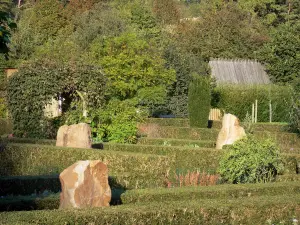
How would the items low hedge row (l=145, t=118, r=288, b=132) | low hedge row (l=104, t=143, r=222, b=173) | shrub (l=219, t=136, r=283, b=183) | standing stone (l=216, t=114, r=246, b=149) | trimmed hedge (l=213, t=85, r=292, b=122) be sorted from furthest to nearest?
trimmed hedge (l=213, t=85, r=292, b=122) < low hedge row (l=145, t=118, r=288, b=132) < standing stone (l=216, t=114, r=246, b=149) < low hedge row (l=104, t=143, r=222, b=173) < shrub (l=219, t=136, r=283, b=183)

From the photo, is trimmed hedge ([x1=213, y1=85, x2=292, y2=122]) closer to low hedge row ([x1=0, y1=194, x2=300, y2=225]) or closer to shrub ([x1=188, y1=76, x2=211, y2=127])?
shrub ([x1=188, y1=76, x2=211, y2=127])

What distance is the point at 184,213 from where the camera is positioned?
1080cm

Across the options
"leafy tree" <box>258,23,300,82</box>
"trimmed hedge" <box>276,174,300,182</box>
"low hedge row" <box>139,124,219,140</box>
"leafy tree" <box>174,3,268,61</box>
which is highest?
"leafy tree" <box>174,3,268,61</box>

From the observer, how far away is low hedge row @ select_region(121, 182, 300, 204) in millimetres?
12109

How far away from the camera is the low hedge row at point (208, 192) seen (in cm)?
1211

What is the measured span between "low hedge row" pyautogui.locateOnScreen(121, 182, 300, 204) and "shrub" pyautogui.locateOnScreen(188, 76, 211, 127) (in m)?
18.9

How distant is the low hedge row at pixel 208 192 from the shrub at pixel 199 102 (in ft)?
62.1

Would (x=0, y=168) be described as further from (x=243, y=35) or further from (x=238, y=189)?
(x=243, y=35)

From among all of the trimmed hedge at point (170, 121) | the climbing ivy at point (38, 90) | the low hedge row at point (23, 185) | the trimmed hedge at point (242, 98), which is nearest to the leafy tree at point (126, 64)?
→ the trimmed hedge at point (170, 121)

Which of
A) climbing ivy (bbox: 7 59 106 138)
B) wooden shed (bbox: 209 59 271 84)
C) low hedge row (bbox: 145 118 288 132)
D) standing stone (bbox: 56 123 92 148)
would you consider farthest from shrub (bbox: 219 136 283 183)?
wooden shed (bbox: 209 59 271 84)

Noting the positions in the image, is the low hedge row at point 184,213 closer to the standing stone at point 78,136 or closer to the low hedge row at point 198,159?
the low hedge row at point 198,159

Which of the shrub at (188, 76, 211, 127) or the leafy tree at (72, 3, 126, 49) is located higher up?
the leafy tree at (72, 3, 126, 49)

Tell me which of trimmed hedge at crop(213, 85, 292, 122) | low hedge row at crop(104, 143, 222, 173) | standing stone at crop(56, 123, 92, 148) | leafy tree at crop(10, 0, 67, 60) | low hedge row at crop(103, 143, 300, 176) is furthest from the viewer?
leafy tree at crop(10, 0, 67, 60)

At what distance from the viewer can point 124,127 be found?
23.5 meters
